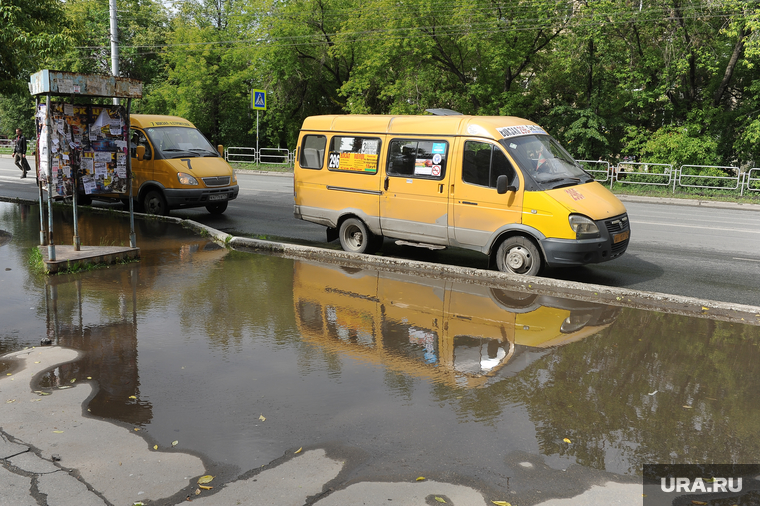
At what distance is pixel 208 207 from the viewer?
49.0 feet

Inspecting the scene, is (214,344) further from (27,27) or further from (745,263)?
(27,27)

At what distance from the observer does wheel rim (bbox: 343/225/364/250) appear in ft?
34.4

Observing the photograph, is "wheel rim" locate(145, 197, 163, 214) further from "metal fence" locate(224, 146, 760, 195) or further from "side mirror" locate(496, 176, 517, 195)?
"metal fence" locate(224, 146, 760, 195)

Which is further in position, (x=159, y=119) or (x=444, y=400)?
(x=159, y=119)

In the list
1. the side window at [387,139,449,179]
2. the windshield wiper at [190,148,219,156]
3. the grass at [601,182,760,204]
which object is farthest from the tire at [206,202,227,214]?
the grass at [601,182,760,204]

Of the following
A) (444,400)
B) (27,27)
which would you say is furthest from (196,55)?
(444,400)

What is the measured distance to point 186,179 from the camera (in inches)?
547

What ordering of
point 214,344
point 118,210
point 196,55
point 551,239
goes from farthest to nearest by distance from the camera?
1. point 196,55
2. point 118,210
3. point 551,239
4. point 214,344

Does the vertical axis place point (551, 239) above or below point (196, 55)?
below

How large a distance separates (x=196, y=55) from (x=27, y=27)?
24738 mm

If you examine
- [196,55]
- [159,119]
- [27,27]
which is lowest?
[159,119]

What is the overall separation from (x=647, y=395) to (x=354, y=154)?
6.35 metres

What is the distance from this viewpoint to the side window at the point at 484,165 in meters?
8.74

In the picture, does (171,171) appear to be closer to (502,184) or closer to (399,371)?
(502,184)
